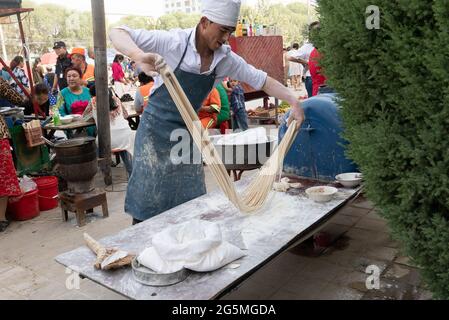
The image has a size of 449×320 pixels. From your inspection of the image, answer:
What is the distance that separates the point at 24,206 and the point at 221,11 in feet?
11.1

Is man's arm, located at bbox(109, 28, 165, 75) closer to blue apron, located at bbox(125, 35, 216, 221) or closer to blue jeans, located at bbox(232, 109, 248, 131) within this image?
blue apron, located at bbox(125, 35, 216, 221)

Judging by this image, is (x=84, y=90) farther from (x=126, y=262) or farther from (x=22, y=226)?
(x=126, y=262)

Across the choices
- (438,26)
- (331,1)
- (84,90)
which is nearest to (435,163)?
(438,26)

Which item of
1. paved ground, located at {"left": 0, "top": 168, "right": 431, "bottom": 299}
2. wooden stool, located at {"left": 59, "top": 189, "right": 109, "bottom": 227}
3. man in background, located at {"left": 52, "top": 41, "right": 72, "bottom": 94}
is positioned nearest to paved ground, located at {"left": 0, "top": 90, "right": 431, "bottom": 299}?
paved ground, located at {"left": 0, "top": 168, "right": 431, "bottom": 299}

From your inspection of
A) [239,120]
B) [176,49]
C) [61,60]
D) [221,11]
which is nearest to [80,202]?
[176,49]

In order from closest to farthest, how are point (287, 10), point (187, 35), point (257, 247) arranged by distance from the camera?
point (257, 247) < point (187, 35) < point (287, 10)

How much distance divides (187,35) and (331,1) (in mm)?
1022

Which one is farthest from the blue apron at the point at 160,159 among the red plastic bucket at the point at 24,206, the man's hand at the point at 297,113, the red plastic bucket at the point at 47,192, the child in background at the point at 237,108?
the child in background at the point at 237,108

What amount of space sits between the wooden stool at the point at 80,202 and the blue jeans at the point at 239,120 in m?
3.07

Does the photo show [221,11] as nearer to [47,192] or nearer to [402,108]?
[402,108]

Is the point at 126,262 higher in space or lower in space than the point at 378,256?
higher

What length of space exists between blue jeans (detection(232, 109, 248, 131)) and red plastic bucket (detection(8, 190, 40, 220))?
3.43 metres

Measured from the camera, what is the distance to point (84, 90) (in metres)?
5.93

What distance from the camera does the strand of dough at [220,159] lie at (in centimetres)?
216
